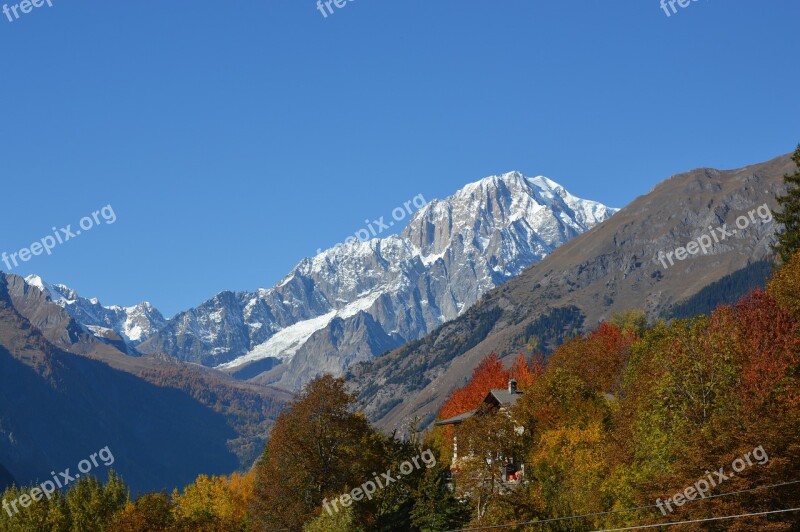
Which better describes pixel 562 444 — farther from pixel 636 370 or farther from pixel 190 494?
pixel 190 494

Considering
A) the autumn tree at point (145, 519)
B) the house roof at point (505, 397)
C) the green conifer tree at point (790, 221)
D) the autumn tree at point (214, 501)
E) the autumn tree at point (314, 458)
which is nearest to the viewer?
the autumn tree at point (314, 458)

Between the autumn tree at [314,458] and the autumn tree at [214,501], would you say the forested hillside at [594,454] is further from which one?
the autumn tree at [214,501]

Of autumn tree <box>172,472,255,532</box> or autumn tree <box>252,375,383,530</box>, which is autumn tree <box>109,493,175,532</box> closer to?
autumn tree <box>252,375,383,530</box>

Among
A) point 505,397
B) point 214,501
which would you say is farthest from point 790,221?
point 214,501

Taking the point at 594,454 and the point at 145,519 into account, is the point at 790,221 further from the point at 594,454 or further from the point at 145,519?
the point at 145,519

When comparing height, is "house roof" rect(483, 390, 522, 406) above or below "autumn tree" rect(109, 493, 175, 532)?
below

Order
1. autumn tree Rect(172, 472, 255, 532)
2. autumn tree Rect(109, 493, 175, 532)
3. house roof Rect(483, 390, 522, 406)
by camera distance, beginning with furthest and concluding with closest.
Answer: autumn tree Rect(172, 472, 255, 532) < house roof Rect(483, 390, 522, 406) < autumn tree Rect(109, 493, 175, 532)

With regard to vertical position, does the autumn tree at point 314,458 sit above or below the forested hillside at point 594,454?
above

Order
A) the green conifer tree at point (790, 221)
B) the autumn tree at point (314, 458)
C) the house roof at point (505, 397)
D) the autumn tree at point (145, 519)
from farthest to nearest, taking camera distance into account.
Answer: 1. the house roof at point (505, 397)
2. the autumn tree at point (145, 519)
3. the green conifer tree at point (790, 221)
4. the autumn tree at point (314, 458)

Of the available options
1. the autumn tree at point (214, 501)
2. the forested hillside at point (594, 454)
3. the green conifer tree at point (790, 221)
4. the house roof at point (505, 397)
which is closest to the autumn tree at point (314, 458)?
the forested hillside at point (594, 454)

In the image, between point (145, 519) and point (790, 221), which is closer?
point (790, 221)

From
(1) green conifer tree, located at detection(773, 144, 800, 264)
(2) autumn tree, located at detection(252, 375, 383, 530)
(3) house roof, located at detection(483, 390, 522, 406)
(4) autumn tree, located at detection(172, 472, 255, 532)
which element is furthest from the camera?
(4) autumn tree, located at detection(172, 472, 255, 532)

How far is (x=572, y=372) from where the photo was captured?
398 ft

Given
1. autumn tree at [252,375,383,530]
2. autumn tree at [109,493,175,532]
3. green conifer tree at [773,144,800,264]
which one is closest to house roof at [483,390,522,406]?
autumn tree at [252,375,383,530]
